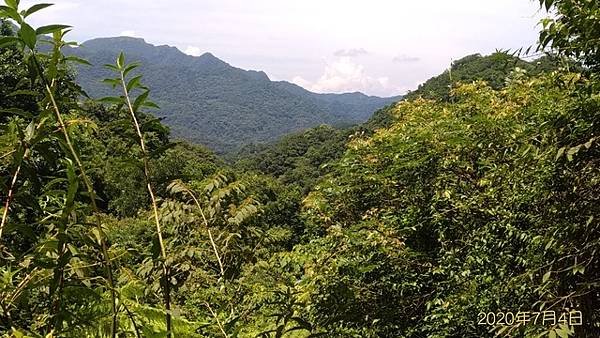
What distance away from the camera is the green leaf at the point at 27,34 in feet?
2.75

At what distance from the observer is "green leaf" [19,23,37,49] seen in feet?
2.75

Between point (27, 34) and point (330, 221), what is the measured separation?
583 centimetres

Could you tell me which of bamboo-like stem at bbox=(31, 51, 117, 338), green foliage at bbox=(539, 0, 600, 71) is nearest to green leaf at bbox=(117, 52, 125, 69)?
bamboo-like stem at bbox=(31, 51, 117, 338)

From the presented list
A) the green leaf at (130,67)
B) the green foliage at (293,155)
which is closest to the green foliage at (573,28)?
the green leaf at (130,67)

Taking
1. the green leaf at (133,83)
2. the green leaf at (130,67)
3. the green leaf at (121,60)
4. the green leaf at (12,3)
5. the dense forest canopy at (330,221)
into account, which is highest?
the green leaf at (12,3)

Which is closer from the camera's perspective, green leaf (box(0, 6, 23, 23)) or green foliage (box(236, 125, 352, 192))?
green leaf (box(0, 6, 23, 23))

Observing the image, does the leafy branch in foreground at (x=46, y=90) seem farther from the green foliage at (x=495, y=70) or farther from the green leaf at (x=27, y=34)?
the green foliage at (x=495, y=70)

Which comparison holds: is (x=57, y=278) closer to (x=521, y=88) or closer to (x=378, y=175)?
(x=378, y=175)

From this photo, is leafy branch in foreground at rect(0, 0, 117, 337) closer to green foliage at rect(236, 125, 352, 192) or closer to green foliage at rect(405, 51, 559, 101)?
green foliage at rect(405, 51, 559, 101)

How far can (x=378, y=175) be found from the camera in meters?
6.13

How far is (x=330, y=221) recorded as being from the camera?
21.5 feet

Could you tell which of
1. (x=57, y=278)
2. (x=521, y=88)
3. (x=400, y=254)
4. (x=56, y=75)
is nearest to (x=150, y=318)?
(x=57, y=278)

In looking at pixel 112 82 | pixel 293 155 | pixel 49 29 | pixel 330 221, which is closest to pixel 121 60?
pixel 112 82

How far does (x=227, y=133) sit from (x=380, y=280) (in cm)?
15964
